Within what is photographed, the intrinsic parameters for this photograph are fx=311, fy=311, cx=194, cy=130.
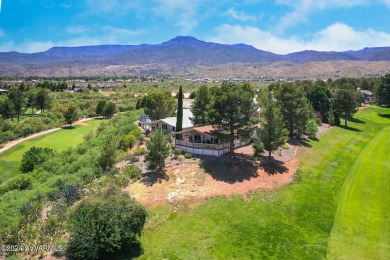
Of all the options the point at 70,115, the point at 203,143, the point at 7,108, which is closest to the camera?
the point at 203,143

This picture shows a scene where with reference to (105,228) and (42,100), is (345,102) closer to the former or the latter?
(105,228)

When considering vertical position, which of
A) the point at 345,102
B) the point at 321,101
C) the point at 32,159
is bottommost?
the point at 32,159

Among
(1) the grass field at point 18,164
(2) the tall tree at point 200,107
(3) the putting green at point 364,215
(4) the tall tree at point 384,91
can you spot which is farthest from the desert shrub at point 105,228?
(4) the tall tree at point 384,91

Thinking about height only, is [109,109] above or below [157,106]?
below

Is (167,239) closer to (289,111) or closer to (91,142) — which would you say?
(91,142)

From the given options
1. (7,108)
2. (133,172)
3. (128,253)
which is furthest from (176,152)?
(7,108)

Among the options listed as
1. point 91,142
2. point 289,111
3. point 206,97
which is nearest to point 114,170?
point 91,142

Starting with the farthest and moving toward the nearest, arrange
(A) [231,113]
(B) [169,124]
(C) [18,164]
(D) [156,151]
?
(B) [169,124] < (C) [18,164] < (A) [231,113] < (D) [156,151]
